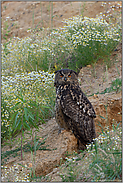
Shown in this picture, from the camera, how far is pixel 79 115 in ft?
14.4

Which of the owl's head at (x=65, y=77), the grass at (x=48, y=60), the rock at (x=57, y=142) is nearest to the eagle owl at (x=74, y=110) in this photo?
the owl's head at (x=65, y=77)

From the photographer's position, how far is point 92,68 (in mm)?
7184

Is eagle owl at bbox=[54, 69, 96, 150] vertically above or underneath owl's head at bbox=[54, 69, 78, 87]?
underneath

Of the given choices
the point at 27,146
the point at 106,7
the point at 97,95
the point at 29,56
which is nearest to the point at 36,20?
the point at 106,7

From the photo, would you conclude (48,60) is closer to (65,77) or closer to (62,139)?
(65,77)

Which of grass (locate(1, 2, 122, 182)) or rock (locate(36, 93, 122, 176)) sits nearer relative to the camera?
rock (locate(36, 93, 122, 176))

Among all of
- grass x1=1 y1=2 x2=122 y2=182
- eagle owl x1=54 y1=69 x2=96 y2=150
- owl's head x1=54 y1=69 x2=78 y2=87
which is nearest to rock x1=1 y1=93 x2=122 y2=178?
eagle owl x1=54 y1=69 x2=96 y2=150

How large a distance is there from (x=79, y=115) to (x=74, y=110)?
0.13 meters

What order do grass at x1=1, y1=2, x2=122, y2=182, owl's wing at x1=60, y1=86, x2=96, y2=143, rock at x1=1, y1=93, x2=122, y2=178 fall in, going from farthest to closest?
grass at x1=1, y1=2, x2=122, y2=182 < owl's wing at x1=60, y1=86, x2=96, y2=143 < rock at x1=1, y1=93, x2=122, y2=178

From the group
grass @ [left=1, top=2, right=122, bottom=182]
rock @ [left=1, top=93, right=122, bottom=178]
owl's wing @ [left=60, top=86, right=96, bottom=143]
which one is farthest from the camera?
grass @ [left=1, top=2, right=122, bottom=182]

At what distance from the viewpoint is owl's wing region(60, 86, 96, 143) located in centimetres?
439

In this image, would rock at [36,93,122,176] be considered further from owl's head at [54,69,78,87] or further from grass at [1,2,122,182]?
owl's head at [54,69,78,87]

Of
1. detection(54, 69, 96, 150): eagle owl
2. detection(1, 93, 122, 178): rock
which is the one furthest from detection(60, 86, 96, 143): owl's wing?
detection(1, 93, 122, 178): rock

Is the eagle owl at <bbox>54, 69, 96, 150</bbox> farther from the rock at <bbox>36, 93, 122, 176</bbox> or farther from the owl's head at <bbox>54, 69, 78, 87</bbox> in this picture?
the rock at <bbox>36, 93, 122, 176</bbox>
